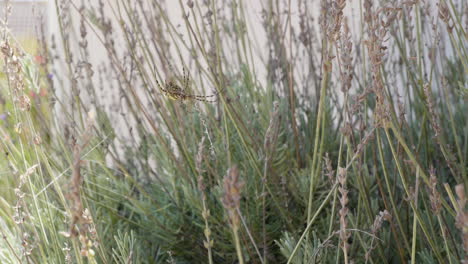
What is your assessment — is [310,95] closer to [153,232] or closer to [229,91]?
[229,91]

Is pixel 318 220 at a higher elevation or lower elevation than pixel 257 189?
lower

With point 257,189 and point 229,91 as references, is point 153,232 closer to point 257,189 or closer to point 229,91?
point 257,189

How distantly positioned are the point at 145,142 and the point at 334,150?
24.3 inches

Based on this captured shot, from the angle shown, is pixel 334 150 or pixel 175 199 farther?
pixel 334 150

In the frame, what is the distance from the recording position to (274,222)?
1.68 m

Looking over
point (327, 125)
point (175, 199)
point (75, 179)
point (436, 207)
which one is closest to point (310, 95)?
point (327, 125)

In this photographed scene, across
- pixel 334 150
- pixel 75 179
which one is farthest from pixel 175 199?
pixel 75 179

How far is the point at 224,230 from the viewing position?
1590 millimetres

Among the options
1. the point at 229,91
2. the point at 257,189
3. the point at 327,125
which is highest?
the point at 229,91

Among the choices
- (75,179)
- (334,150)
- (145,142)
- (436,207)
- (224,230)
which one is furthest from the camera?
(145,142)

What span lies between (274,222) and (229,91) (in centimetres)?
37

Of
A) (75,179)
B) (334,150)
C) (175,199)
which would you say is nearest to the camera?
(75,179)

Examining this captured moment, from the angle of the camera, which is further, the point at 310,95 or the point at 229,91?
the point at 310,95

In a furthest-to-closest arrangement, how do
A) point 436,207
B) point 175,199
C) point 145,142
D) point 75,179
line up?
point 145,142, point 175,199, point 436,207, point 75,179
